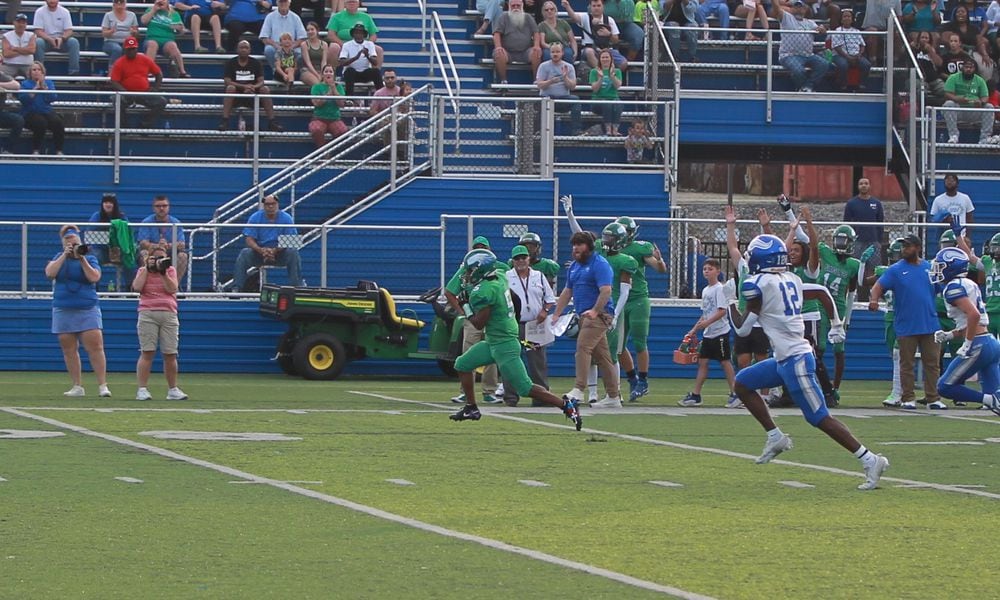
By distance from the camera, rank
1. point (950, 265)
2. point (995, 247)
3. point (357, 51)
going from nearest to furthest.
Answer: point (950, 265), point (995, 247), point (357, 51)

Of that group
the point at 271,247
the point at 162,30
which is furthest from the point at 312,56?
the point at 271,247

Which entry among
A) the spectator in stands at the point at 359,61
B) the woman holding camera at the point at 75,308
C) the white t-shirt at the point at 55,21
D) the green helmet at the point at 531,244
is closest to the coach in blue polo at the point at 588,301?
the green helmet at the point at 531,244

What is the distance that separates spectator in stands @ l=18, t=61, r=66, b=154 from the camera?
80.4ft

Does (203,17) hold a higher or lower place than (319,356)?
higher

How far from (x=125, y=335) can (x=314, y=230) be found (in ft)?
9.01

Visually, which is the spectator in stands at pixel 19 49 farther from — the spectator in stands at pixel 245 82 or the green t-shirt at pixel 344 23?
the green t-shirt at pixel 344 23

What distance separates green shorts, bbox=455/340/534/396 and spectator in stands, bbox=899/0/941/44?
52.5 ft

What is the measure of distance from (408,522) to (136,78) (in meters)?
16.7

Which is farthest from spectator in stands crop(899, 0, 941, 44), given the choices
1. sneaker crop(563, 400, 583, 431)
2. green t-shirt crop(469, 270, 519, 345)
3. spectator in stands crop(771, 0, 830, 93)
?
sneaker crop(563, 400, 583, 431)

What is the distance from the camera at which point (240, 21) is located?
87.8 ft

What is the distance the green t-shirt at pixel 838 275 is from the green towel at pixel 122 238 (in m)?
8.41

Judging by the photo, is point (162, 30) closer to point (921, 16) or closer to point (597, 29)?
point (597, 29)

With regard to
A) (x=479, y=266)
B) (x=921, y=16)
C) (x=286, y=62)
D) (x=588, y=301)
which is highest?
(x=921, y=16)

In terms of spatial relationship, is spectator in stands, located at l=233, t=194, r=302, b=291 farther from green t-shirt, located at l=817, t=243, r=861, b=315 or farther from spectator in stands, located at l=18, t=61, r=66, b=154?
green t-shirt, located at l=817, t=243, r=861, b=315
